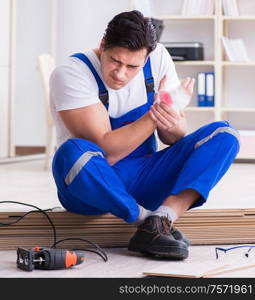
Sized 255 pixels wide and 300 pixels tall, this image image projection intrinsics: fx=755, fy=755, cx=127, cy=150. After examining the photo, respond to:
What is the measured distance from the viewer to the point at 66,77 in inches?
93.6

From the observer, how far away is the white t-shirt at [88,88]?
7.76ft

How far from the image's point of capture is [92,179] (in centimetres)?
228

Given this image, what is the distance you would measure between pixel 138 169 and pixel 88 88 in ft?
1.10

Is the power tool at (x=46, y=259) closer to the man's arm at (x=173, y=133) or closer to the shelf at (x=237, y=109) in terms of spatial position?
the man's arm at (x=173, y=133)

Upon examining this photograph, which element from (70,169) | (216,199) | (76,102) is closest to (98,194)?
(70,169)

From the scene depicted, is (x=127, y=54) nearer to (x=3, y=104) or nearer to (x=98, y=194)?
(x=98, y=194)

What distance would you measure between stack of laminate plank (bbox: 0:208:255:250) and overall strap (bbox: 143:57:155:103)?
1.38ft

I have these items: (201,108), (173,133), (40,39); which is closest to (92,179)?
(173,133)

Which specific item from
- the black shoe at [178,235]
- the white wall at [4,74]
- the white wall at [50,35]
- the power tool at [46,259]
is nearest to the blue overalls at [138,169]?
the black shoe at [178,235]

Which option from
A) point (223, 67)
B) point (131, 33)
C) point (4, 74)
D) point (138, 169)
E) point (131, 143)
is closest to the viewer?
point (131, 33)

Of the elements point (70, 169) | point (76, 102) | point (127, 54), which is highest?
point (127, 54)

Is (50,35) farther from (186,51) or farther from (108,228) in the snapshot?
(108,228)

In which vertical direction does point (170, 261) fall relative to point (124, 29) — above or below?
below
